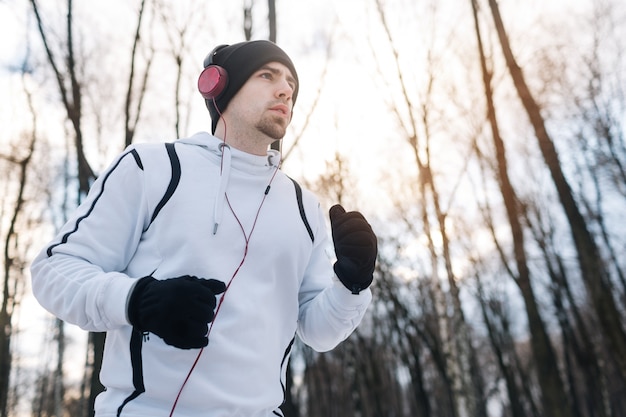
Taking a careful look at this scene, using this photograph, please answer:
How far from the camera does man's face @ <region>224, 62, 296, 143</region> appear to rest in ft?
Answer: 5.92

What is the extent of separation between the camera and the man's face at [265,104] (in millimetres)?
1805

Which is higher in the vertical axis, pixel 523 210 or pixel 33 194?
pixel 33 194

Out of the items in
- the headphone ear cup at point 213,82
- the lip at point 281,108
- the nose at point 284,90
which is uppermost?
the headphone ear cup at point 213,82

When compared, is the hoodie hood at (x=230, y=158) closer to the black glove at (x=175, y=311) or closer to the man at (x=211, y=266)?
the man at (x=211, y=266)

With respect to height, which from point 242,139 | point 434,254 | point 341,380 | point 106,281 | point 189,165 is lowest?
point 341,380

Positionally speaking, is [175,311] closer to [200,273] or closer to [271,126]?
[200,273]

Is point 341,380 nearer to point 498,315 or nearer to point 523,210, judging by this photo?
point 498,315

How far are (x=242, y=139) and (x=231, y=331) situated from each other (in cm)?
79

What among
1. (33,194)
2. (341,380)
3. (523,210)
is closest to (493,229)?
(523,210)

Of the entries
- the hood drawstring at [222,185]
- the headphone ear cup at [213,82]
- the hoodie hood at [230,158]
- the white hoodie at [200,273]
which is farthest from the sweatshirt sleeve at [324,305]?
the headphone ear cup at [213,82]

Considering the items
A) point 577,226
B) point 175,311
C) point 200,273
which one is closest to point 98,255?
point 200,273

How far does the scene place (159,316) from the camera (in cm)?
107

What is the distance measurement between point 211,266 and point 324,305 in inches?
18.6

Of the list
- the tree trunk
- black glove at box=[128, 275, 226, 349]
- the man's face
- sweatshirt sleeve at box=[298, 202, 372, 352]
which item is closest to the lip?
the man's face
